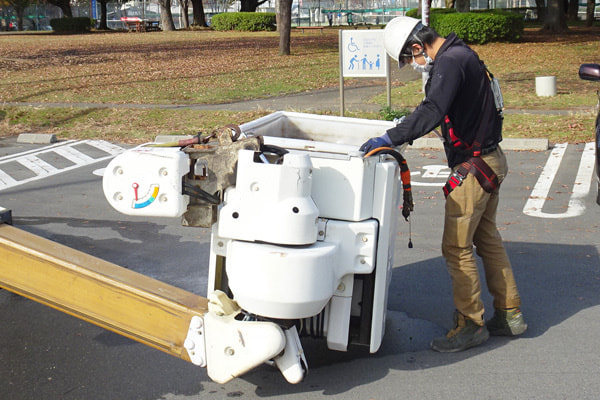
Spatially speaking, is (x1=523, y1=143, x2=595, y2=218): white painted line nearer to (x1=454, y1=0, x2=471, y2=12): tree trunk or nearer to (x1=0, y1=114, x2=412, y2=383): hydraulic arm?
(x1=0, y1=114, x2=412, y2=383): hydraulic arm

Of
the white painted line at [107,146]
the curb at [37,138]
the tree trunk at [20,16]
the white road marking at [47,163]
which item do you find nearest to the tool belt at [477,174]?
the white road marking at [47,163]

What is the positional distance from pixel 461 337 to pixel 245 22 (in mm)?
40650

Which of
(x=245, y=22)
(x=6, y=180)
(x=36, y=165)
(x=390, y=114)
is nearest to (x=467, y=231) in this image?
(x=6, y=180)

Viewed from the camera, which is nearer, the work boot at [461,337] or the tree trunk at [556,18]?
the work boot at [461,337]

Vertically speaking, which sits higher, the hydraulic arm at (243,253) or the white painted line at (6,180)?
the hydraulic arm at (243,253)

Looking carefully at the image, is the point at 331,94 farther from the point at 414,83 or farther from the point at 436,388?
the point at 436,388

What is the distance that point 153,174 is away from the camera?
131 inches

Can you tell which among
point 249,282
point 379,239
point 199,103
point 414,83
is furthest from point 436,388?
point 414,83

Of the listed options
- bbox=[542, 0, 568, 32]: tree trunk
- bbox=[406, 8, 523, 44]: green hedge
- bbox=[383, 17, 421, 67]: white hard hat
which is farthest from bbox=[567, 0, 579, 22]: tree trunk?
bbox=[383, 17, 421, 67]: white hard hat

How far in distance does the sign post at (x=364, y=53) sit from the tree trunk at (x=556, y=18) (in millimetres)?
25701

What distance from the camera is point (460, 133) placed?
Result: 14.0ft

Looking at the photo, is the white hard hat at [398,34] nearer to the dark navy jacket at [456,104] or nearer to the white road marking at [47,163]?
the dark navy jacket at [456,104]

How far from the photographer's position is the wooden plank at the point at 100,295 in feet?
11.5

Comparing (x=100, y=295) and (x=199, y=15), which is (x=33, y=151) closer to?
(x=100, y=295)
